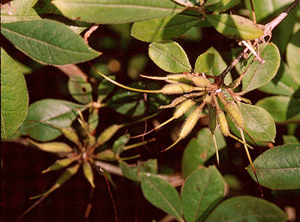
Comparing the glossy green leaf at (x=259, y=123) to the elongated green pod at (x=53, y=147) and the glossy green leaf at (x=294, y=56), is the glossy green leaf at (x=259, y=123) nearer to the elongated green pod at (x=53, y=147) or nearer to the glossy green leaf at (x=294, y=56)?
the glossy green leaf at (x=294, y=56)

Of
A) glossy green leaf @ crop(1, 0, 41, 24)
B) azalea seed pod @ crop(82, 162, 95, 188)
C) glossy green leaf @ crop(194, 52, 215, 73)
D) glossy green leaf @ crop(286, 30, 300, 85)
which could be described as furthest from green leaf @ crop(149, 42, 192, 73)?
azalea seed pod @ crop(82, 162, 95, 188)

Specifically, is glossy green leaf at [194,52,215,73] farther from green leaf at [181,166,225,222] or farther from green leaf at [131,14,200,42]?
green leaf at [181,166,225,222]

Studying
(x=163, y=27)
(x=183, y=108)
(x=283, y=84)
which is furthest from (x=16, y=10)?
(x=283, y=84)

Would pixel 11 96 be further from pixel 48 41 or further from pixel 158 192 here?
pixel 158 192

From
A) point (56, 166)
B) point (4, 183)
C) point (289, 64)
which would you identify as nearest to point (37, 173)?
point (4, 183)

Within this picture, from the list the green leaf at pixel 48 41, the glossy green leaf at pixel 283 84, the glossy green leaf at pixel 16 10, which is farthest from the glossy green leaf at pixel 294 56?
the glossy green leaf at pixel 16 10

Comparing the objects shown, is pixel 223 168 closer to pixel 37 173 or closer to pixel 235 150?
pixel 235 150
